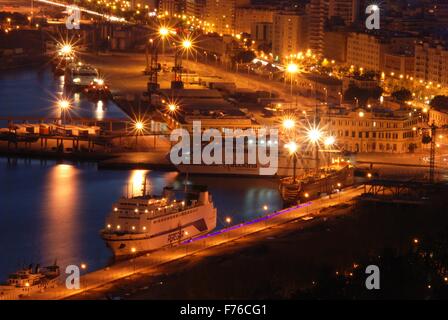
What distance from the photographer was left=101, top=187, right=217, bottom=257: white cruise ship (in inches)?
328

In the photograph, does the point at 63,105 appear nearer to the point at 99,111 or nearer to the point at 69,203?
the point at 99,111

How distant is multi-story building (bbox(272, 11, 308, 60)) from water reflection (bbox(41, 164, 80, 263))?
29.5ft

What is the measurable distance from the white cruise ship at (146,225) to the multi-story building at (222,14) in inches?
615

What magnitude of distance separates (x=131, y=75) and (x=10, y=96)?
244cm

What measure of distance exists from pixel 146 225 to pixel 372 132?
383cm

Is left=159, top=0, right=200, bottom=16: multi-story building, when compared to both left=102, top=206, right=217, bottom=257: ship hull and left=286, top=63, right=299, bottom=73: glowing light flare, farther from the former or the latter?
left=102, top=206, right=217, bottom=257: ship hull

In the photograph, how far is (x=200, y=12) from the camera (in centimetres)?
2659

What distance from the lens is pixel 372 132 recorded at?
1191 centimetres

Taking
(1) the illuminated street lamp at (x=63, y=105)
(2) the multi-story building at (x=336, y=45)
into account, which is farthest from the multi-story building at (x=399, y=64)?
(1) the illuminated street lamp at (x=63, y=105)

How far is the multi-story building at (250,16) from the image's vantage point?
2258 cm

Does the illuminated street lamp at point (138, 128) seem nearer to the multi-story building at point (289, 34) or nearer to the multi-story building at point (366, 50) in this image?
the multi-story building at point (366, 50)

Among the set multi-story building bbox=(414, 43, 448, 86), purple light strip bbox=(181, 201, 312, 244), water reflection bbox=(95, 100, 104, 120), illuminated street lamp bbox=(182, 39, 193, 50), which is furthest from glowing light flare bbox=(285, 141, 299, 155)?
illuminated street lamp bbox=(182, 39, 193, 50)

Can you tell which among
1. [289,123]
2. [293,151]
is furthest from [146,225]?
[289,123]

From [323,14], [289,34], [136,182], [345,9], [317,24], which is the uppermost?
[345,9]
